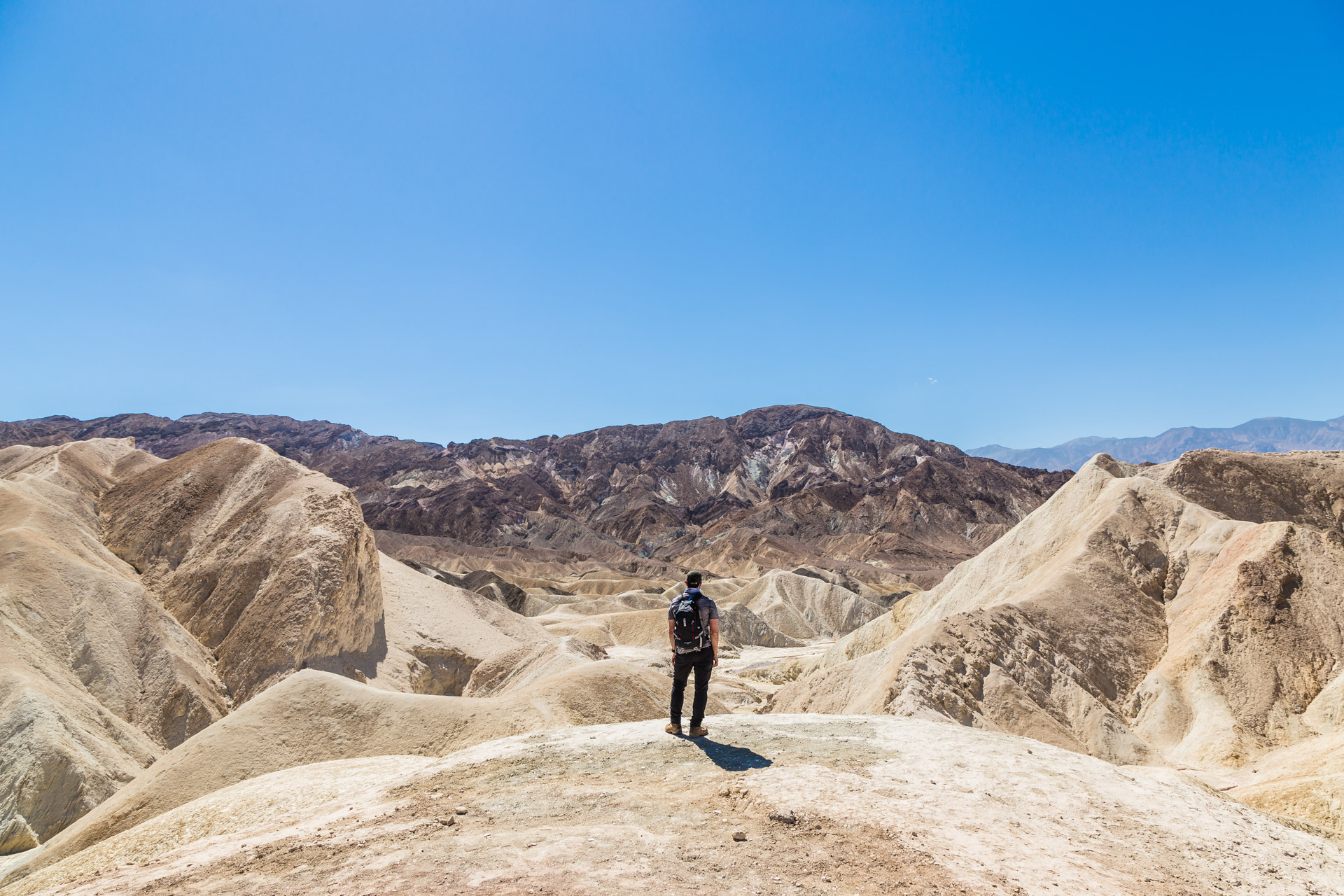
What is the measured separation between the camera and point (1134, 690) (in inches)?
723

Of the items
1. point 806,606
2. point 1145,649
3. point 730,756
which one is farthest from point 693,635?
point 806,606

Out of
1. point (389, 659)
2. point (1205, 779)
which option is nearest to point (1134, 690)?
point (1205, 779)

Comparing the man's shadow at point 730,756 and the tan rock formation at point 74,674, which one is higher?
the man's shadow at point 730,756

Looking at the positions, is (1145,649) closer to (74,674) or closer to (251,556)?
(74,674)

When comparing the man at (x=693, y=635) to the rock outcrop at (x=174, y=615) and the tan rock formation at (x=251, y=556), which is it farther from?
the tan rock formation at (x=251, y=556)

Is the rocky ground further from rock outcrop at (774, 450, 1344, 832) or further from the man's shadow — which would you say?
rock outcrop at (774, 450, 1344, 832)

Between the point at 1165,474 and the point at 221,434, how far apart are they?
198 meters

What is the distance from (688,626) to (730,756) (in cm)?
139

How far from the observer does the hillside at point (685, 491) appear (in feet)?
383

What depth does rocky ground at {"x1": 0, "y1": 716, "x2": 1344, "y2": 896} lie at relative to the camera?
4637 millimetres

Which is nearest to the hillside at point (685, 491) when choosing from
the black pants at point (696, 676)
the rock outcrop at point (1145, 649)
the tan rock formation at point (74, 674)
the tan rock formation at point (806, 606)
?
the tan rock formation at point (806, 606)

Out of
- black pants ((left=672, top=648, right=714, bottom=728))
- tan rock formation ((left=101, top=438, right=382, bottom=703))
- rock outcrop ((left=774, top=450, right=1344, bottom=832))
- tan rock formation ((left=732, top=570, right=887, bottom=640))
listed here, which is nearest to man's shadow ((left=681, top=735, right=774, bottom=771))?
black pants ((left=672, top=648, right=714, bottom=728))

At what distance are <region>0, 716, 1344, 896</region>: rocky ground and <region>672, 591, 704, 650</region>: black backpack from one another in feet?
3.81

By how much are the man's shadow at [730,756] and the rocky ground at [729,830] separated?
0.05 meters
